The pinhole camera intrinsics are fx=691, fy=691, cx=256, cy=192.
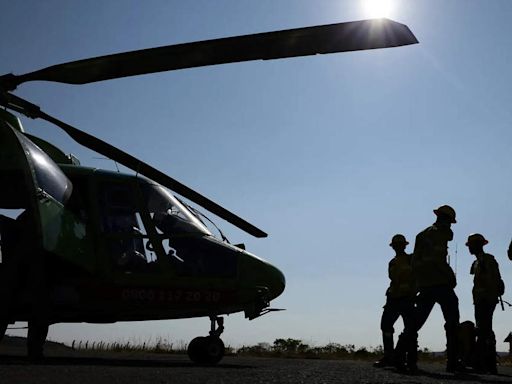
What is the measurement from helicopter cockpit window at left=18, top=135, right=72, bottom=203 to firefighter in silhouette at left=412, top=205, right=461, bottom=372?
4436 mm

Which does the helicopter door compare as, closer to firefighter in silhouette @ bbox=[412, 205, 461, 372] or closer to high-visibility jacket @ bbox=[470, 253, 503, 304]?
firefighter in silhouette @ bbox=[412, 205, 461, 372]

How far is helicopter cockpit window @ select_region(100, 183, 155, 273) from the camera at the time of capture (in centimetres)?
903

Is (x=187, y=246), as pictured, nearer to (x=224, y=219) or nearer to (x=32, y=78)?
(x=224, y=219)

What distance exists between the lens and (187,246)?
30.5 feet

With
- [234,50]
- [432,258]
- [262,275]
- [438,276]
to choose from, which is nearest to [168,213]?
[262,275]

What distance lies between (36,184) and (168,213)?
2107 mm

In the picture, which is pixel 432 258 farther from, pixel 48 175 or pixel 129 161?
pixel 48 175

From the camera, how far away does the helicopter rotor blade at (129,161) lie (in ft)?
29.6

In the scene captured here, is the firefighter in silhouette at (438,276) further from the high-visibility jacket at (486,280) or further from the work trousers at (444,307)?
the high-visibility jacket at (486,280)

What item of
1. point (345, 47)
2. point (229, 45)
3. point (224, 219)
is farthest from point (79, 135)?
point (345, 47)

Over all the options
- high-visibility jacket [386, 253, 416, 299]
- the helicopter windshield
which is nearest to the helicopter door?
the helicopter windshield

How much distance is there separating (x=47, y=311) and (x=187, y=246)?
6.56 feet

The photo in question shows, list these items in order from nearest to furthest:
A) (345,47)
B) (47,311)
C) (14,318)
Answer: (345,47) → (47,311) → (14,318)

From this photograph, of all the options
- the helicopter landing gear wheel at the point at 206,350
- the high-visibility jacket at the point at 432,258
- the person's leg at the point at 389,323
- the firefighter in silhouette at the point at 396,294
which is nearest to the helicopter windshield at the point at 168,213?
the helicopter landing gear wheel at the point at 206,350
